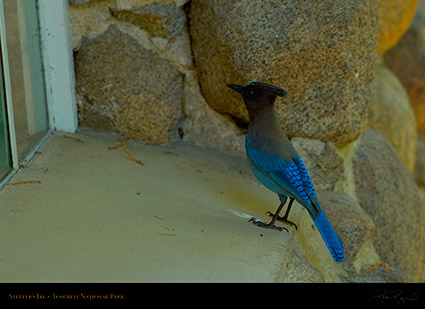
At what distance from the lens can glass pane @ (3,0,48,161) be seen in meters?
2.68

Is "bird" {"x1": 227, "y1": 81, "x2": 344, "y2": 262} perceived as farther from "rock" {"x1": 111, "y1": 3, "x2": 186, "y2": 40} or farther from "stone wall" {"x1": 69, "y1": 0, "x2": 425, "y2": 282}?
"rock" {"x1": 111, "y1": 3, "x2": 186, "y2": 40}

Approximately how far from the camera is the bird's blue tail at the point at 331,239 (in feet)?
8.18

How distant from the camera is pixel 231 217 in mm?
2596

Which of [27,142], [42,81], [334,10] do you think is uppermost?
[334,10]

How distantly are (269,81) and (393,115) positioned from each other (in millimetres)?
1811

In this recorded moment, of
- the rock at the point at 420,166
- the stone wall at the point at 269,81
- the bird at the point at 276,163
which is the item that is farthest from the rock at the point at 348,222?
the rock at the point at 420,166

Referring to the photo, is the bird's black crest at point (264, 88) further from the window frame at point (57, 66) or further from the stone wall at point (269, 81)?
the window frame at point (57, 66)

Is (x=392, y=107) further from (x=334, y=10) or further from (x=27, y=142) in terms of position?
(x=27, y=142)

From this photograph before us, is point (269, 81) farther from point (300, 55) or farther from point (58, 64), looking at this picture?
point (58, 64)

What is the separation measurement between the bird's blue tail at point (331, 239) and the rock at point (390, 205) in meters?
0.94

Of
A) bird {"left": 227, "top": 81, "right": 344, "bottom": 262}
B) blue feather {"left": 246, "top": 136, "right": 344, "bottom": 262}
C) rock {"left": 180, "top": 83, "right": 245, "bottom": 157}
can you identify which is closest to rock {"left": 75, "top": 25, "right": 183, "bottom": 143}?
rock {"left": 180, "top": 83, "right": 245, "bottom": 157}
